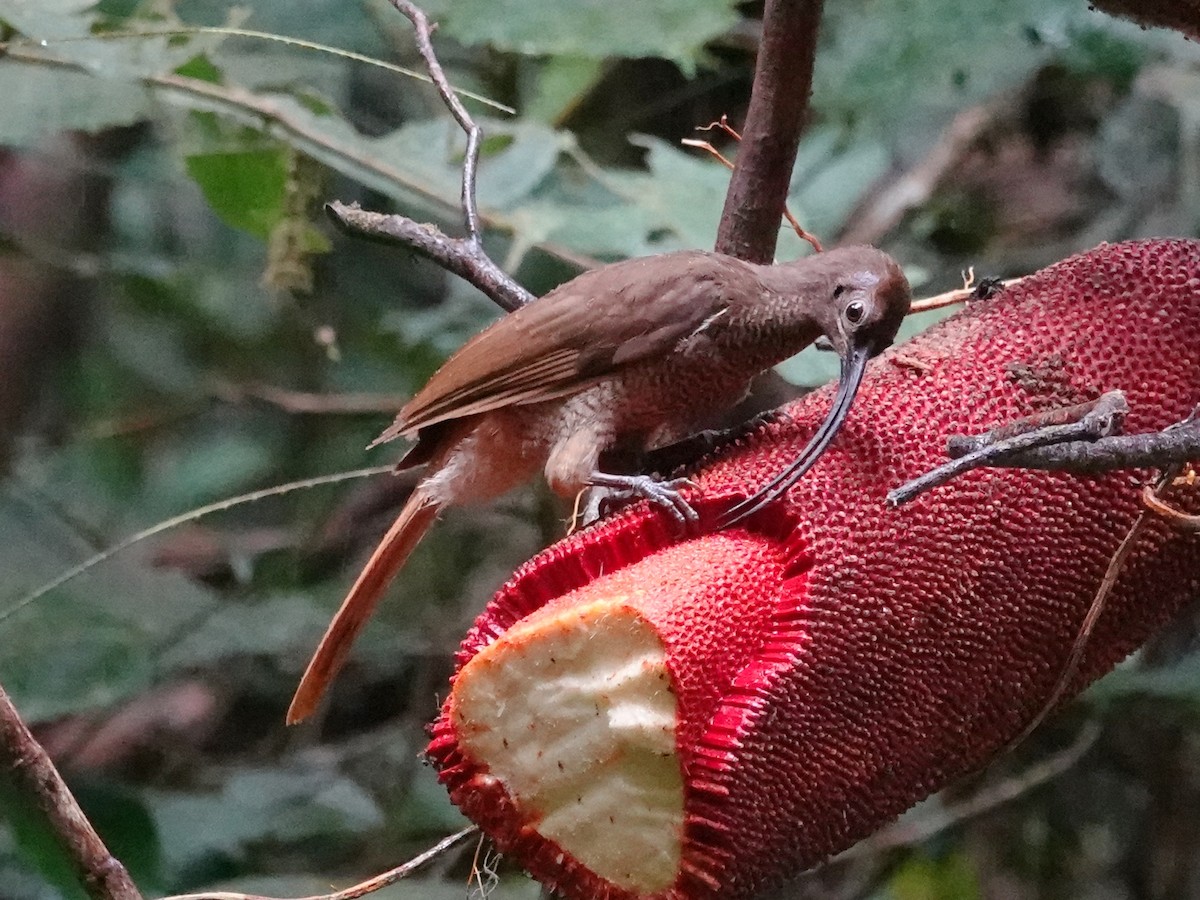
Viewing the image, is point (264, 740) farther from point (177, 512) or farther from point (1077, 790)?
point (1077, 790)

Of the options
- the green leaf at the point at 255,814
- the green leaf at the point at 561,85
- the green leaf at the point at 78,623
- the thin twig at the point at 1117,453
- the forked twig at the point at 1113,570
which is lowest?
the green leaf at the point at 255,814

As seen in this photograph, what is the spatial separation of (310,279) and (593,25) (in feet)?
2.01

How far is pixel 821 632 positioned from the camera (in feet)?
2.19

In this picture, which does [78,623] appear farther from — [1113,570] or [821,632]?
[1113,570]

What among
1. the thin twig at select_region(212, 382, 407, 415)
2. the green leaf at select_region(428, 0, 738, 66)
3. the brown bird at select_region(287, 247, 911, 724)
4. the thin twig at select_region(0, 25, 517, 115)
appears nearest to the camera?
the brown bird at select_region(287, 247, 911, 724)

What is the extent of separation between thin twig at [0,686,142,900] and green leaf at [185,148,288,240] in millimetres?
917

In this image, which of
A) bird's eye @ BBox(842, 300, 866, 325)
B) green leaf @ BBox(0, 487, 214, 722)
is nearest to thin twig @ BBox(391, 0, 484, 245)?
bird's eye @ BBox(842, 300, 866, 325)

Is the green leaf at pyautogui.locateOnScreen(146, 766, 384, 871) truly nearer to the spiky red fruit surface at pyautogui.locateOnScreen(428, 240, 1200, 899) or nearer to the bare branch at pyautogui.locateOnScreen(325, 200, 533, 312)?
the bare branch at pyautogui.locateOnScreen(325, 200, 533, 312)

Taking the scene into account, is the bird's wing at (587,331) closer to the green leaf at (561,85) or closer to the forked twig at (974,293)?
the forked twig at (974,293)

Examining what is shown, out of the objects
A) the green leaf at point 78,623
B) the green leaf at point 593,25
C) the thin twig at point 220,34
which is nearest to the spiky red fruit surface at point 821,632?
the thin twig at point 220,34

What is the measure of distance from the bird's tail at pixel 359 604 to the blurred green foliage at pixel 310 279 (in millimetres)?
467

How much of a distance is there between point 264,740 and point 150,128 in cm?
100

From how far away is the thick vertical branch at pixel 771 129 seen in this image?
3.31 feet

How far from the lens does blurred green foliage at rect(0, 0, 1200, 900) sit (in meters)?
1.49
